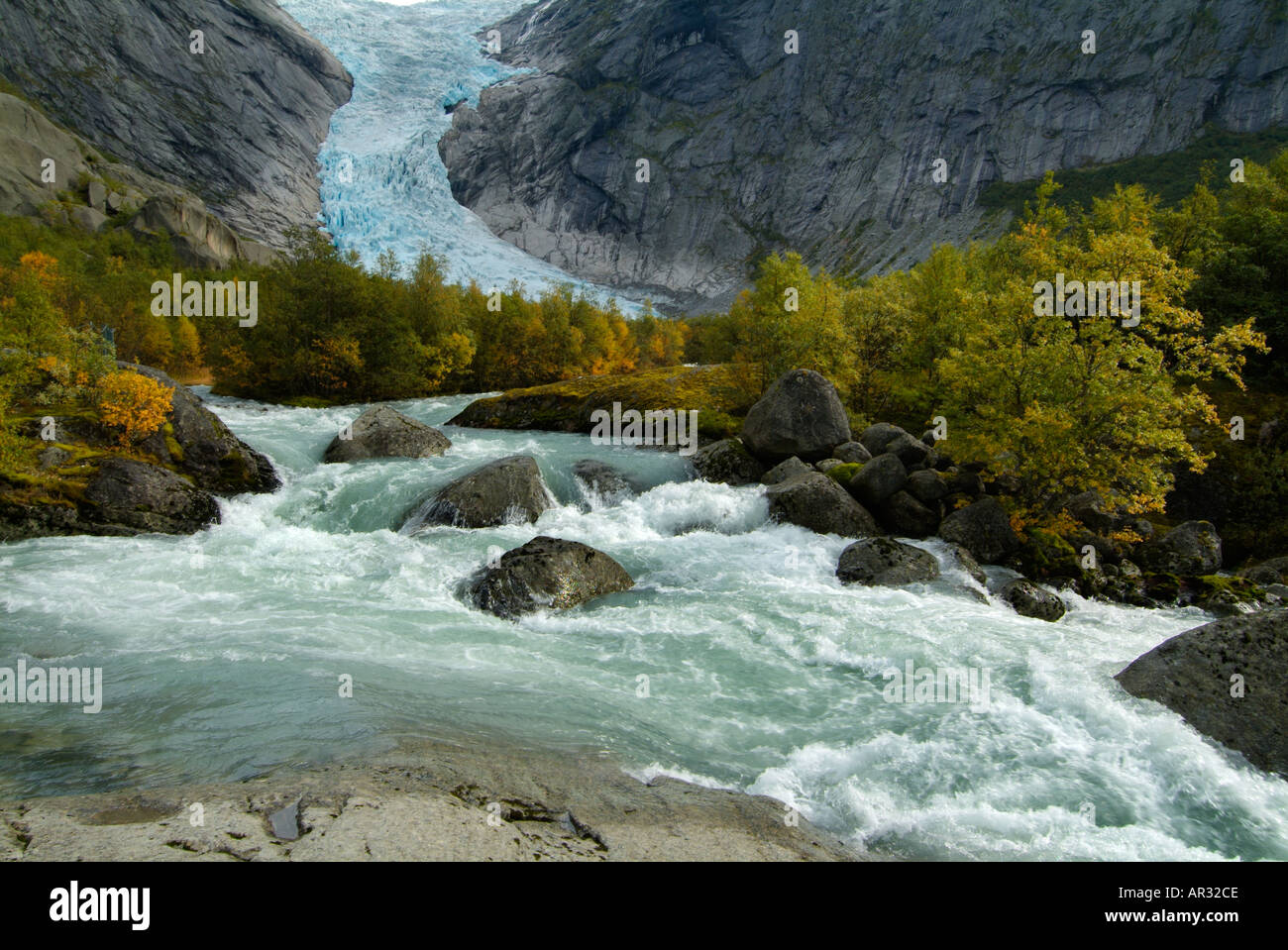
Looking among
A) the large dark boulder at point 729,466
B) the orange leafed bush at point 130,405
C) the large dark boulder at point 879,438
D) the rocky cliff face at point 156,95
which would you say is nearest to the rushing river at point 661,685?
the orange leafed bush at point 130,405

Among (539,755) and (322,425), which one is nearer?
(539,755)

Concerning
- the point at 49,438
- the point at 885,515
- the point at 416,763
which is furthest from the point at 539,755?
the point at 49,438

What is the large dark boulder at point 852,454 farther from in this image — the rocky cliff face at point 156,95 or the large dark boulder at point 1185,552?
the rocky cliff face at point 156,95

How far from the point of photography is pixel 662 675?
12.8m

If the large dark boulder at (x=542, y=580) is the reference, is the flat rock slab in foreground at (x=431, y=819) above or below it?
below

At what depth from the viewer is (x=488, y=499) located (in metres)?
23.1

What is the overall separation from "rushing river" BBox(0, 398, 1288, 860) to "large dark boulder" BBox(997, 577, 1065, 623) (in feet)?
1.23

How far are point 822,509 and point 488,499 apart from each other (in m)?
11.5

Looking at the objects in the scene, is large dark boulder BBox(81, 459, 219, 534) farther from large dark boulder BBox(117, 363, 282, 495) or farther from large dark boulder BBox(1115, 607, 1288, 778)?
large dark boulder BBox(1115, 607, 1288, 778)

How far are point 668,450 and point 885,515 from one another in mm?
12481

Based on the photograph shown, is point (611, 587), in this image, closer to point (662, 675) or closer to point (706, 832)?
point (662, 675)

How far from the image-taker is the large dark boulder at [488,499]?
22422mm

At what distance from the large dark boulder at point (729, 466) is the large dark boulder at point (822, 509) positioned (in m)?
5.07

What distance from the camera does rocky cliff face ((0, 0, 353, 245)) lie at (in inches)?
5950
